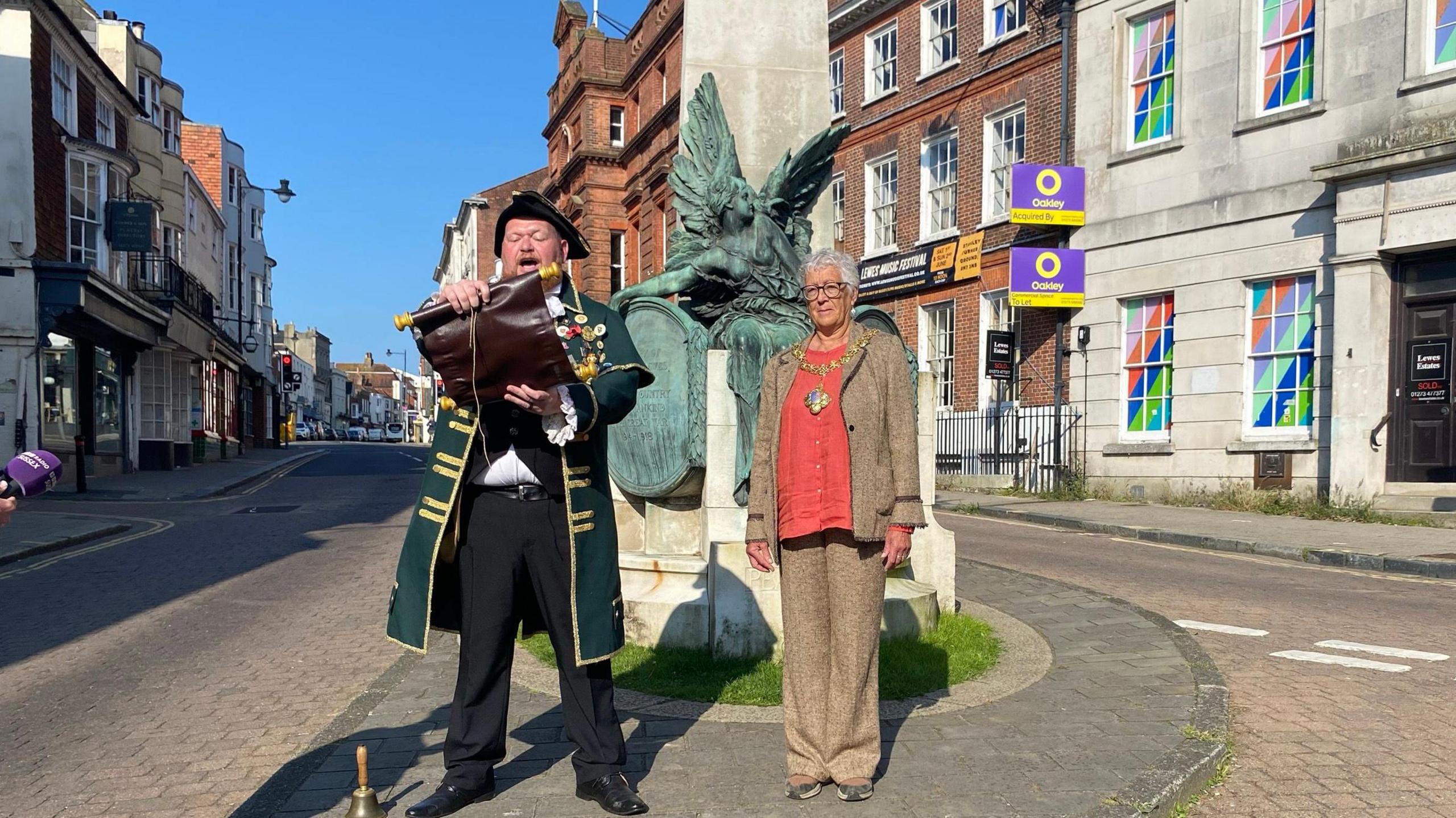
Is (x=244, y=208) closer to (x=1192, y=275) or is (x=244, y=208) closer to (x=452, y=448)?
(x=1192, y=275)

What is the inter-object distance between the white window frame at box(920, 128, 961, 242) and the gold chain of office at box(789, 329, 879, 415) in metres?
19.1

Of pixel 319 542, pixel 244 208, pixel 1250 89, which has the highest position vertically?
pixel 244 208

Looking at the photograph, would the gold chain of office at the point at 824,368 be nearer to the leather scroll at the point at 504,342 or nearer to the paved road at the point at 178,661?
the leather scroll at the point at 504,342

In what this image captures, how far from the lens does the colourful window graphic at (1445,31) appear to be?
44.8 feet

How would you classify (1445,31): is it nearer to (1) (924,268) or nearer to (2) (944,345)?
(1) (924,268)

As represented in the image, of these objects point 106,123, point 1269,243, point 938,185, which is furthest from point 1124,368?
point 106,123

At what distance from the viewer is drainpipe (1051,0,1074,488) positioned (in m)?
19.2

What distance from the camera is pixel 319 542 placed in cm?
1283

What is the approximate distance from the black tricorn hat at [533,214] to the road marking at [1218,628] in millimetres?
4942

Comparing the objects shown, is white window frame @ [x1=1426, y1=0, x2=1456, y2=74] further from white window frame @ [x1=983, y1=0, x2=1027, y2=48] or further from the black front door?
white window frame @ [x1=983, y1=0, x2=1027, y2=48]

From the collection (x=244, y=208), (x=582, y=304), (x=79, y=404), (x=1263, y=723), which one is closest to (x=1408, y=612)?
(x=1263, y=723)

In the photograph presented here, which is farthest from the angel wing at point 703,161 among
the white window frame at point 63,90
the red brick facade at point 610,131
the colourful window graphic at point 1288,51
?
the red brick facade at point 610,131

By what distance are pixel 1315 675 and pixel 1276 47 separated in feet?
43.0

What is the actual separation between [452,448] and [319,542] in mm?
10166
